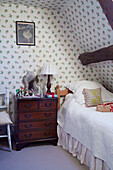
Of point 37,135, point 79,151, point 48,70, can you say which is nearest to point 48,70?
point 48,70

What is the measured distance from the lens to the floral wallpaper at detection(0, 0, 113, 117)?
313 cm

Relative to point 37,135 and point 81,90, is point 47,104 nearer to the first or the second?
point 37,135

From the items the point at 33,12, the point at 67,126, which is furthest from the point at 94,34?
the point at 67,126

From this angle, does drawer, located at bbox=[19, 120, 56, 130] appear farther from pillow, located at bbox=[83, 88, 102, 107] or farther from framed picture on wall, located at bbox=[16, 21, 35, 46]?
framed picture on wall, located at bbox=[16, 21, 35, 46]

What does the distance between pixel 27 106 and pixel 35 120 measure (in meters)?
0.26

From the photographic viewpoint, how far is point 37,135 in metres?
2.90

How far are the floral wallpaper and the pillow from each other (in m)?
0.47

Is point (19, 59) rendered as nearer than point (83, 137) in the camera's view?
No

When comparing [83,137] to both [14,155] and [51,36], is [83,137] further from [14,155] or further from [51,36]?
[51,36]

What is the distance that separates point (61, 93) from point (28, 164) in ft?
4.73

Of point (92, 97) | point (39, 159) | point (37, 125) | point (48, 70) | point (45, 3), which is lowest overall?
point (39, 159)

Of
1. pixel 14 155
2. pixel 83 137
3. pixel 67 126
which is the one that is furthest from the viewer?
pixel 67 126

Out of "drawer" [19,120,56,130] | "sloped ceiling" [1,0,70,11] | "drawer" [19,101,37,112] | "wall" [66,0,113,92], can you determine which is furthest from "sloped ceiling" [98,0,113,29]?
"drawer" [19,120,56,130]

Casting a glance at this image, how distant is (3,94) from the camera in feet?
10.6
